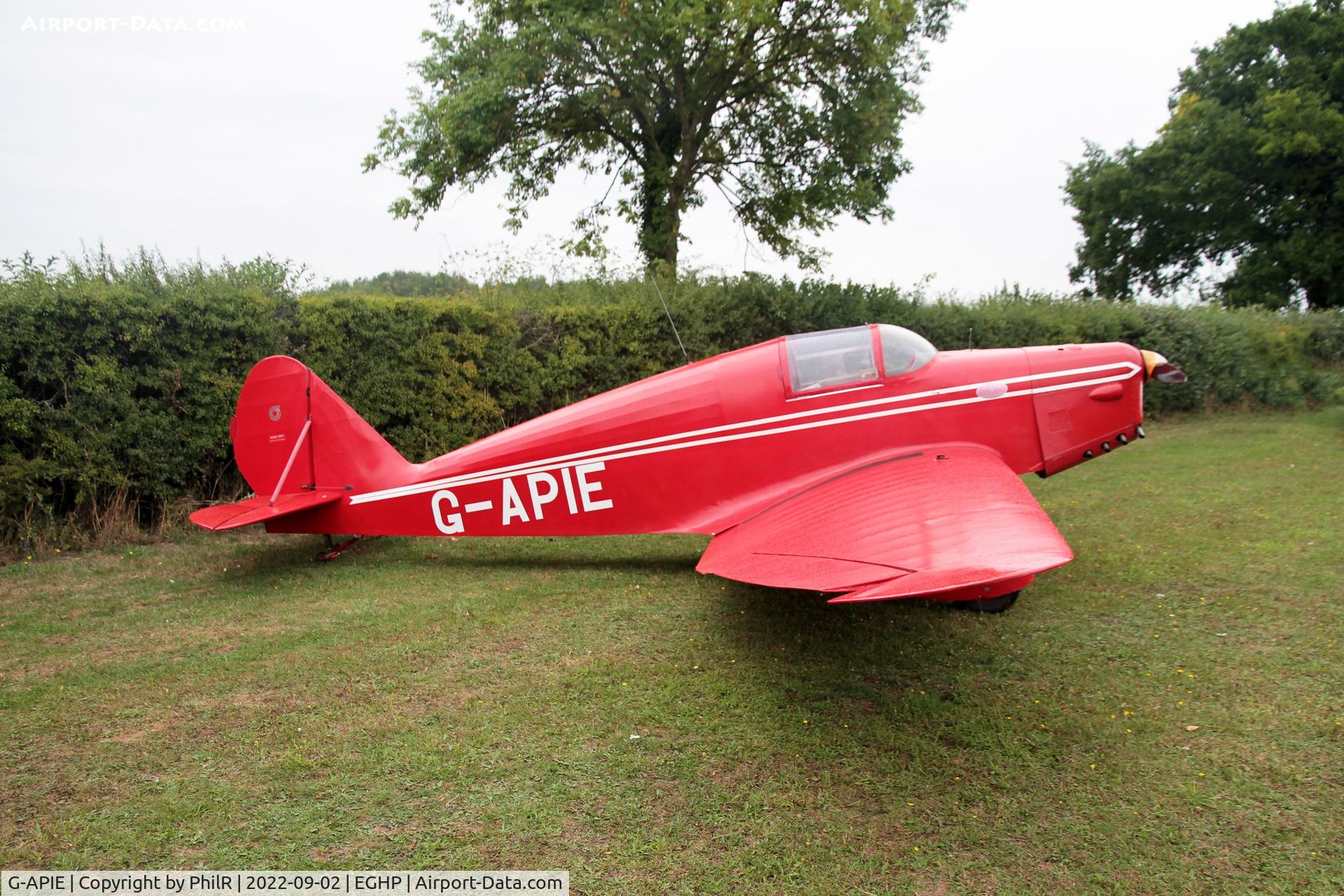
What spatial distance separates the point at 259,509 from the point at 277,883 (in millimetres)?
3865

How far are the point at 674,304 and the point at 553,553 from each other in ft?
17.7

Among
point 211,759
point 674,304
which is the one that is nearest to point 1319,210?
point 674,304

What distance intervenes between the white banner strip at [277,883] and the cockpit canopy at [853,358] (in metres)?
3.80

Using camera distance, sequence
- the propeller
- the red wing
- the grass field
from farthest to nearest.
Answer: the propeller → the red wing → the grass field

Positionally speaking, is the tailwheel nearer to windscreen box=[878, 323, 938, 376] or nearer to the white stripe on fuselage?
the white stripe on fuselage

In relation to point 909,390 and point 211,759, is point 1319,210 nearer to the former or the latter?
point 909,390

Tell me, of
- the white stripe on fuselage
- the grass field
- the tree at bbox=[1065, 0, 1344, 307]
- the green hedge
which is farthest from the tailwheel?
the tree at bbox=[1065, 0, 1344, 307]

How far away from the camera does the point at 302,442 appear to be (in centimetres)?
633

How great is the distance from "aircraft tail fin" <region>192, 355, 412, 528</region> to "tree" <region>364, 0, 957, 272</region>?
744 cm

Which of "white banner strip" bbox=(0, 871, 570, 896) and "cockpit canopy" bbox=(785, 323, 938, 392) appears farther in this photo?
"cockpit canopy" bbox=(785, 323, 938, 392)

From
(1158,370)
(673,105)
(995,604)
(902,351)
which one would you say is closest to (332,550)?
(902,351)

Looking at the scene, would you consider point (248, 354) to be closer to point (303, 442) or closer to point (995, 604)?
point (303, 442)

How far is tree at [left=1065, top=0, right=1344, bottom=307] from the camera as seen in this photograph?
2503cm

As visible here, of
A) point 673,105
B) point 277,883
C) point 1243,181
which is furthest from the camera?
point 1243,181
